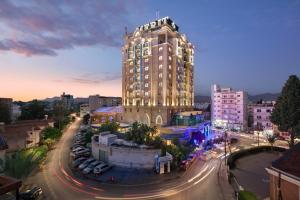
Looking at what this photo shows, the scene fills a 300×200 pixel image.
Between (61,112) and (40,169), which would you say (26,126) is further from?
(61,112)

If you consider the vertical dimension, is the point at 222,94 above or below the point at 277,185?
above

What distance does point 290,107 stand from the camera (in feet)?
157

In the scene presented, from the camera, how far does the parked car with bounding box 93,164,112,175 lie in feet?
115

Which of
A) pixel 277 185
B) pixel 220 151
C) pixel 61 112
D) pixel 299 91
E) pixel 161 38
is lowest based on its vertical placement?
pixel 220 151

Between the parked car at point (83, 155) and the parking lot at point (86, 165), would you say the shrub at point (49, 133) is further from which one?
the parked car at point (83, 155)

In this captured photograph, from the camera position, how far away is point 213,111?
104 meters

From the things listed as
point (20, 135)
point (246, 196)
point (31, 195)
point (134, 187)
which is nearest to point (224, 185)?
point (246, 196)

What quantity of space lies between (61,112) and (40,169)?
51.9 meters

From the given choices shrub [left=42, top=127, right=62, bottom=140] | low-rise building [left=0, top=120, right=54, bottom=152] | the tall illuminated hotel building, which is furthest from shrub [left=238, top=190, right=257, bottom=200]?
shrub [left=42, top=127, right=62, bottom=140]

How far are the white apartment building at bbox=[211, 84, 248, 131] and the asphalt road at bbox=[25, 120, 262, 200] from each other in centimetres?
6418

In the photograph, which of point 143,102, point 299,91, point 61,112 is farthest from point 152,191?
point 61,112

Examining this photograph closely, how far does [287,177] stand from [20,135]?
5237cm

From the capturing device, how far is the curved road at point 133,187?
26.5 m

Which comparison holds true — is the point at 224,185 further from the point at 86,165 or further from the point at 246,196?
the point at 86,165
